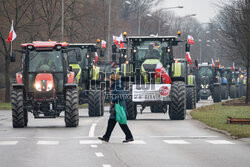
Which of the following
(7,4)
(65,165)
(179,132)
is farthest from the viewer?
(7,4)

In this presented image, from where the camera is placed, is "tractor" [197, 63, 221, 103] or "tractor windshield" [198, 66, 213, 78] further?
"tractor windshield" [198, 66, 213, 78]

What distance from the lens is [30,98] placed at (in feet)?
76.5

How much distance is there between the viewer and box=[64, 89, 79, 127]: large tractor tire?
72.8ft

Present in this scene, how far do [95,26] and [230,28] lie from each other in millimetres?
23826

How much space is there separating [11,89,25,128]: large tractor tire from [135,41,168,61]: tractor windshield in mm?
6598

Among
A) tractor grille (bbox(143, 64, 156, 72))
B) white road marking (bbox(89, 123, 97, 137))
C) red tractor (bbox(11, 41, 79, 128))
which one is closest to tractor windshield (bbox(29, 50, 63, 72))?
red tractor (bbox(11, 41, 79, 128))

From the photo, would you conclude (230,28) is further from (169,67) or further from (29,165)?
(29,165)

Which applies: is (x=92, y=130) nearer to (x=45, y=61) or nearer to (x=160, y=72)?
(x=45, y=61)

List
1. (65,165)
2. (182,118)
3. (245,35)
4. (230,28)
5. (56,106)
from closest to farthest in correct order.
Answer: (65,165) → (56,106) → (182,118) → (245,35) → (230,28)

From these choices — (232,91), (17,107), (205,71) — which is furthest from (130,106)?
(232,91)

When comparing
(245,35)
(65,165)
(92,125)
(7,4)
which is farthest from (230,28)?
(65,165)

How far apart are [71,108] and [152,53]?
649cm

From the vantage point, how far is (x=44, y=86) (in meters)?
23.0

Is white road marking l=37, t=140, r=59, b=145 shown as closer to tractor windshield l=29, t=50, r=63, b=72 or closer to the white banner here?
tractor windshield l=29, t=50, r=63, b=72
